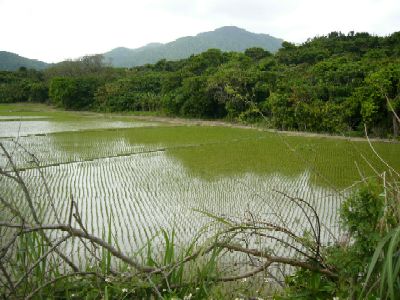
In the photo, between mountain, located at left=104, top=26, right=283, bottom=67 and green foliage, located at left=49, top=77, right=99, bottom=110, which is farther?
mountain, located at left=104, top=26, right=283, bottom=67

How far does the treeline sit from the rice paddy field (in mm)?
1201

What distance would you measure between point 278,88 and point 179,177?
10.0 m

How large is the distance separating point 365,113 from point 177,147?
6.76 metres

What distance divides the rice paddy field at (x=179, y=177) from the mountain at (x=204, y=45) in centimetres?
10469

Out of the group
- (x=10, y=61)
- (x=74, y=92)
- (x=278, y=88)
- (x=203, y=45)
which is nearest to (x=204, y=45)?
(x=203, y=45)

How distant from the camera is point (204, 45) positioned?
130000mm

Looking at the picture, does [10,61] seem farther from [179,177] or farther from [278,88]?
[179,177]

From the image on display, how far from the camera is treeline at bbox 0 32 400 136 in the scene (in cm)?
1337

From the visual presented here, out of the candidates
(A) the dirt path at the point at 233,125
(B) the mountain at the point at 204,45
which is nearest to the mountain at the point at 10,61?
(B) the mountain at the point at 204,45

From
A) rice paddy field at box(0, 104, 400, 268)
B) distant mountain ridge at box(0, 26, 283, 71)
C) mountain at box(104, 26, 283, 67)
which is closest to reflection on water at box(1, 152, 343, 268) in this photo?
rice paddy field at box(0, 104, 400, 268)

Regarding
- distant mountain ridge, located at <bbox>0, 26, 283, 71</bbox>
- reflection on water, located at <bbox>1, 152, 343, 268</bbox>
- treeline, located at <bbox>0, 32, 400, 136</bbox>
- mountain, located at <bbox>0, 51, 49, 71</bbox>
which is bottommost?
reflection on water, located at <bbox>1, 152, 343, 268</bbox>

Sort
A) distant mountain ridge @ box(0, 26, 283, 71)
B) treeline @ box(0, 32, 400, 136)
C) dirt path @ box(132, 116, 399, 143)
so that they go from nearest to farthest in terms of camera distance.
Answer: dirt path @ box(132, 116, 399, 143)
treeline @ box(0, 32, 400, 136)
distant mountain ridge @ box(0, 26, 283, 71)

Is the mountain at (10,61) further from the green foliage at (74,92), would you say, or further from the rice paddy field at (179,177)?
the rice paddy field at (179,177)

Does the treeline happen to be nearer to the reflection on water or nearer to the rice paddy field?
the rice paddy field
